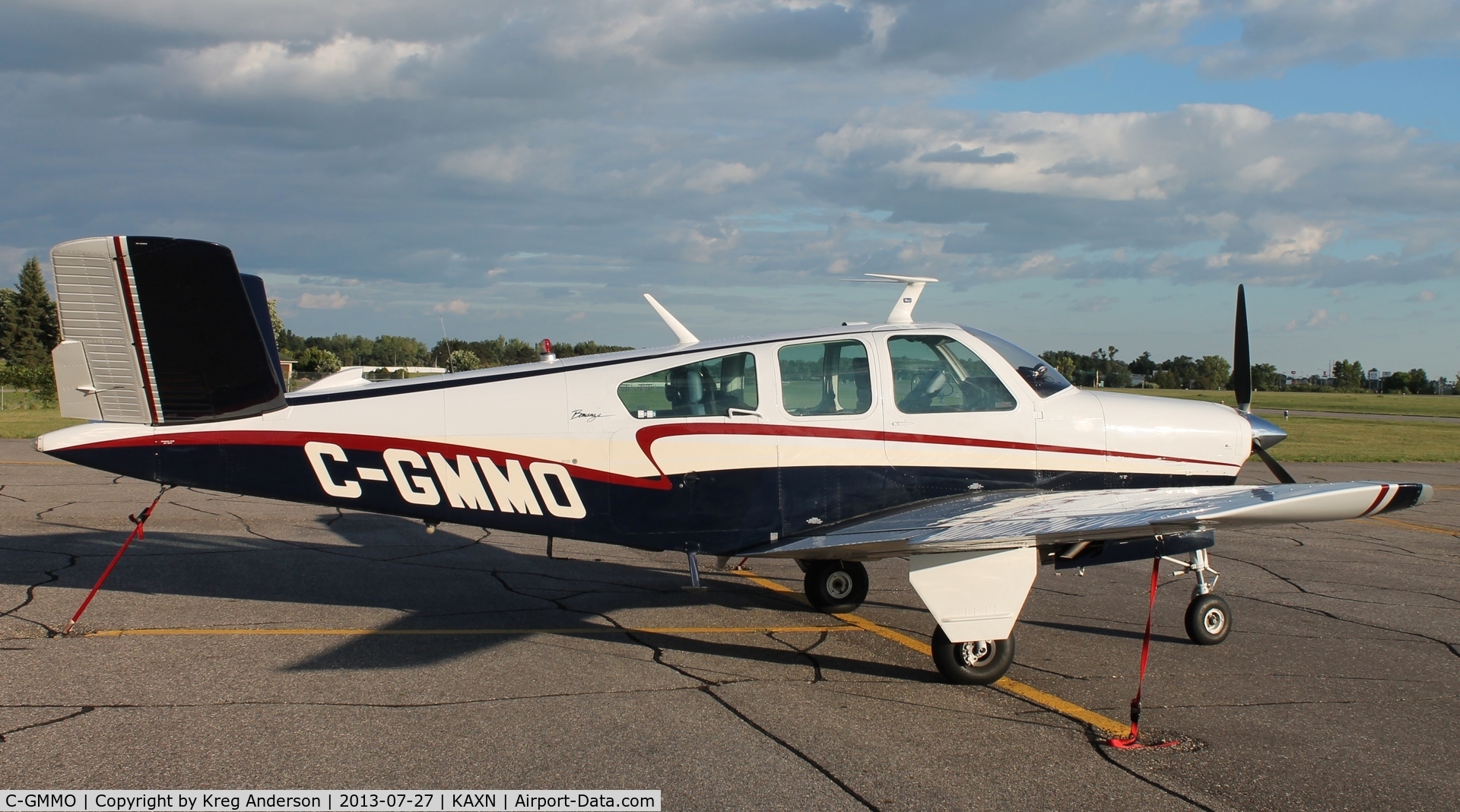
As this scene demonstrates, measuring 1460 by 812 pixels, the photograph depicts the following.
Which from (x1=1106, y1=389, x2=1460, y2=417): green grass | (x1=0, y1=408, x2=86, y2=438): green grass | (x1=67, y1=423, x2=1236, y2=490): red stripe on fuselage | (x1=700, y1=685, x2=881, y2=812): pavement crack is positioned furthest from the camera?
(x1=1106, y1=389, x2=1460, y2=417): green grass

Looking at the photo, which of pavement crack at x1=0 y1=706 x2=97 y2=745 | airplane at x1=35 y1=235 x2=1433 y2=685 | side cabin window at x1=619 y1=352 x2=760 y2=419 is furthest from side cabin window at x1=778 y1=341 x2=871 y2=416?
pavement crack at x1=0 y1=706 x2=97 y2=745

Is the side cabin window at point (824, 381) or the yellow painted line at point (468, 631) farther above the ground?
the side cabin window at point (824, 381)

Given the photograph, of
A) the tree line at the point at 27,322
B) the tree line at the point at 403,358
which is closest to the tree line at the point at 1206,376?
the tree line at the point at 403,358

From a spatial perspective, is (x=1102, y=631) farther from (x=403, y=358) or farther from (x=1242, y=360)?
(x=403, y=358)

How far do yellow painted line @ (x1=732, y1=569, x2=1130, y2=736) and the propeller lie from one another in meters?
2.55

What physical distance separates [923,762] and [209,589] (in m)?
6.55

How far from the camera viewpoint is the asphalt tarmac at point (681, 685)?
4.61 m

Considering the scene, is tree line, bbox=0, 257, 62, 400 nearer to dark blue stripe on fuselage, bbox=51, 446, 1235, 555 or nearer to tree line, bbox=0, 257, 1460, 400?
tree line, bbox=0, 257, 1460, 400

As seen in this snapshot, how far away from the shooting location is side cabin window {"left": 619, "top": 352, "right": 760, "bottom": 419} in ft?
22.6

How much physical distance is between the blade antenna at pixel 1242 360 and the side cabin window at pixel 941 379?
206cm

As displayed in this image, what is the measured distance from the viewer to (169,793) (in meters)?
4.29

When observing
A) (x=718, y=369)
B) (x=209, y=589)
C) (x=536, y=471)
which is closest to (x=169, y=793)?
(x=536, y=471)

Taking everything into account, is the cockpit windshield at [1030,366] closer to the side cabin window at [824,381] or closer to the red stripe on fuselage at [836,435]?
the red stripe on fuselage at [836,435]

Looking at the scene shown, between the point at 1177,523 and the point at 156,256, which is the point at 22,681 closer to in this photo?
the point at 156,256
